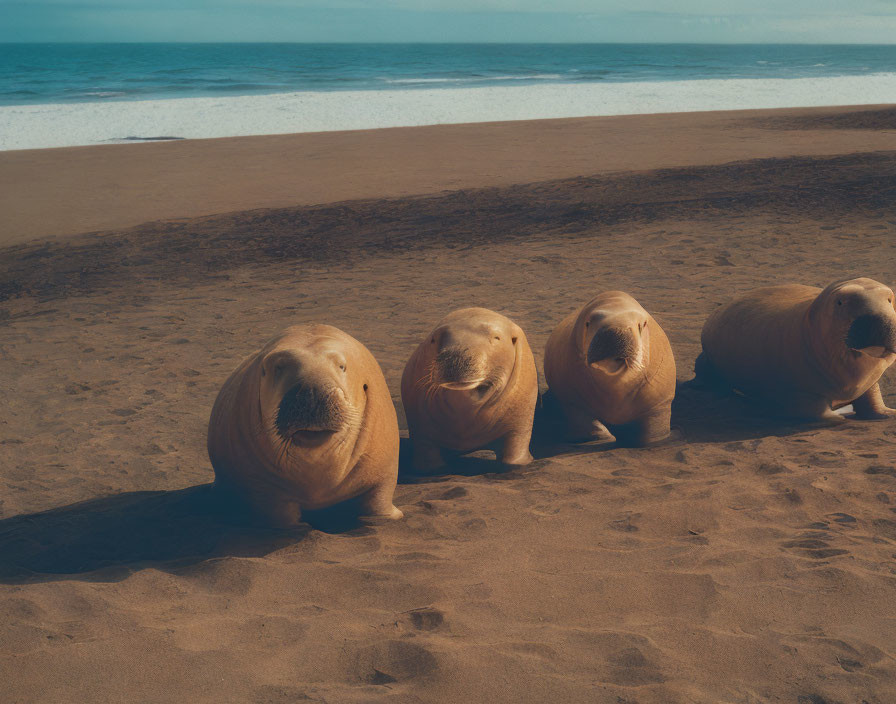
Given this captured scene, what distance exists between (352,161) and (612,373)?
15.7 meters

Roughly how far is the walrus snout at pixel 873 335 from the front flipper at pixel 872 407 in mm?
806

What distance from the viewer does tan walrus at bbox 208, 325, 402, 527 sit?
392cm

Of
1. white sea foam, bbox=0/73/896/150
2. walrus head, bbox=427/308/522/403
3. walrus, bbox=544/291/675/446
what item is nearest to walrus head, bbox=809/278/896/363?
walrus, bbox=544/291/675/446

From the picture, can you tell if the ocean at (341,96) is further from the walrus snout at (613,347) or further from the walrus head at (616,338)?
the walrus snout at (613,347)

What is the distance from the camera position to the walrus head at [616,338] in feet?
17.0

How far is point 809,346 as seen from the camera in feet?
20.0

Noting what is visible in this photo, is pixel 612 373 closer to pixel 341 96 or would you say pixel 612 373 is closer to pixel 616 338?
pixel 616 338

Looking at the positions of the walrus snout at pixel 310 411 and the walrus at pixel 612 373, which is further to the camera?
the walrus at pixel 612 373

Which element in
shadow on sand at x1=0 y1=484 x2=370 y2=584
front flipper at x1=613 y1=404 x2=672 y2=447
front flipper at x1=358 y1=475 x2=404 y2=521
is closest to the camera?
shadow on sand at x1=0 y1=484 x2=370 y2=584

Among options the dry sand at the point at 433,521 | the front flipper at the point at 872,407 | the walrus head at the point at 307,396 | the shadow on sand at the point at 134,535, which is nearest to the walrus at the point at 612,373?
the dry sand at the point at 433,521

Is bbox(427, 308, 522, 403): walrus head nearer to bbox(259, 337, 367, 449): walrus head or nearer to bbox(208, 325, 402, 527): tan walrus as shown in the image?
bbox(208, 325, 402, 527): tan walrus

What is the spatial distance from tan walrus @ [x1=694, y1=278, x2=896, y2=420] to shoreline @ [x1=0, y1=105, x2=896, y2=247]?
989 cm

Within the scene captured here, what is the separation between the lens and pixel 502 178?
1694 centimetres

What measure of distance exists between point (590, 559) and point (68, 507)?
3.28 meters
